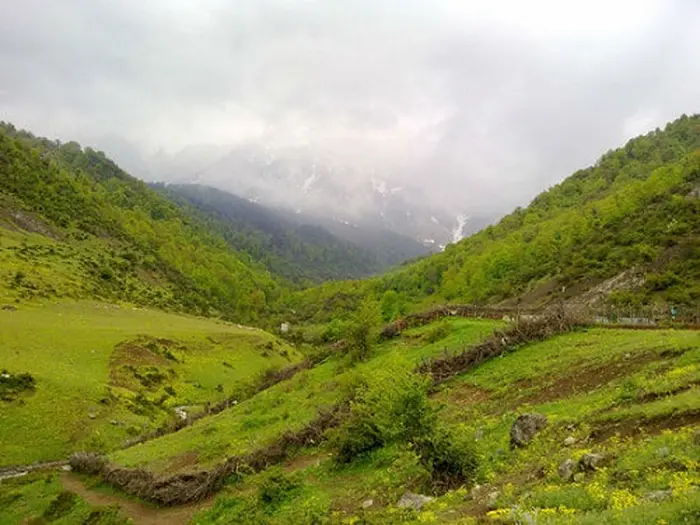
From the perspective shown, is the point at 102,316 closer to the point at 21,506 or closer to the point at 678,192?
the point at 21,506

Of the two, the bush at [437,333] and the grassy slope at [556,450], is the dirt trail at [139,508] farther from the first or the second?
the bush at [437,333]

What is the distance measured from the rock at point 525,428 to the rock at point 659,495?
25.1 feet

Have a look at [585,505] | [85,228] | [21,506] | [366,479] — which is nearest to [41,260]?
[85,228]

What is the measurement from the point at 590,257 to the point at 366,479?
92008 mm

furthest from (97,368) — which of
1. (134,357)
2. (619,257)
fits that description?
(619,257)

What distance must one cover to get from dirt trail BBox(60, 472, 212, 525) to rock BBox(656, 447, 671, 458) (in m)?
23.2

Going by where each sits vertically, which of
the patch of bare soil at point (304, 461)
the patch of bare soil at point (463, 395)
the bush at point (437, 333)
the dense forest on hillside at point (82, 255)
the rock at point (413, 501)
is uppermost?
the dense forest on hillside at point (82, 255)

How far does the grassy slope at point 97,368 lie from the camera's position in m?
47.6

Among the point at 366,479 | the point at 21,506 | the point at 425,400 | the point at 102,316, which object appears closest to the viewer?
the point at 425,400

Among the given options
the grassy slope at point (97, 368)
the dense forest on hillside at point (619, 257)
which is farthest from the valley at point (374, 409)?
the dense forest on hillside at point (619, 257)

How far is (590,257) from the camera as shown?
104m

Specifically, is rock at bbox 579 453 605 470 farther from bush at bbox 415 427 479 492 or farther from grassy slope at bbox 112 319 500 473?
grassy slope at bbox 112 319 500 473

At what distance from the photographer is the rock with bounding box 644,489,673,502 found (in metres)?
11.5

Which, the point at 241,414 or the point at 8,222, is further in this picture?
the point at 8,222
